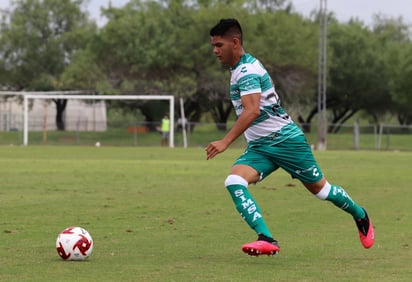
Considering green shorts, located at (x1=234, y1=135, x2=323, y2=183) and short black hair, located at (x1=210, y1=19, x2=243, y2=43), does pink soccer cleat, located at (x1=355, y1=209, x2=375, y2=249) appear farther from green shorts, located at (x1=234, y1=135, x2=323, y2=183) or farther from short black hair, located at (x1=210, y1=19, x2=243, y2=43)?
short black hair, located at (x1=210, y1=19, x2=243, y2=43)

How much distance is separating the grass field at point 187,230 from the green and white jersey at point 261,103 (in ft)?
3.89

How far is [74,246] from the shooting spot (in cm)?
860

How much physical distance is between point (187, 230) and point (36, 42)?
71131 millimetres

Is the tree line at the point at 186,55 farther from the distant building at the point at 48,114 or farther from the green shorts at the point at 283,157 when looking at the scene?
the green shorts at the point at 283,157

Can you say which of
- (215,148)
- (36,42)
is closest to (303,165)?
(215,148)

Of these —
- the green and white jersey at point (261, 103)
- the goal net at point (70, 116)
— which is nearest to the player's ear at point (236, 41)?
the green and white jersey at point (261, 103)

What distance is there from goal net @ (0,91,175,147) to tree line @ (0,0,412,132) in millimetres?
1675

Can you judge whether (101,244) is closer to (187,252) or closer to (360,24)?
(187,252)

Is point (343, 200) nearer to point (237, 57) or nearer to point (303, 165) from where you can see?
point (303, 165)

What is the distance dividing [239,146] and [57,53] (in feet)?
98.7

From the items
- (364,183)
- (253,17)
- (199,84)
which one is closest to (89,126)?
(199,84)

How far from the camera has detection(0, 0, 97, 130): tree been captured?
80375mm

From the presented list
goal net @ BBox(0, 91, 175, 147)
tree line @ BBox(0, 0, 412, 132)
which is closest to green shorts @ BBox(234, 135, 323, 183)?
goal net @ BBox(0, 91, 175, 147)

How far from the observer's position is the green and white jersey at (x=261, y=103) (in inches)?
343
